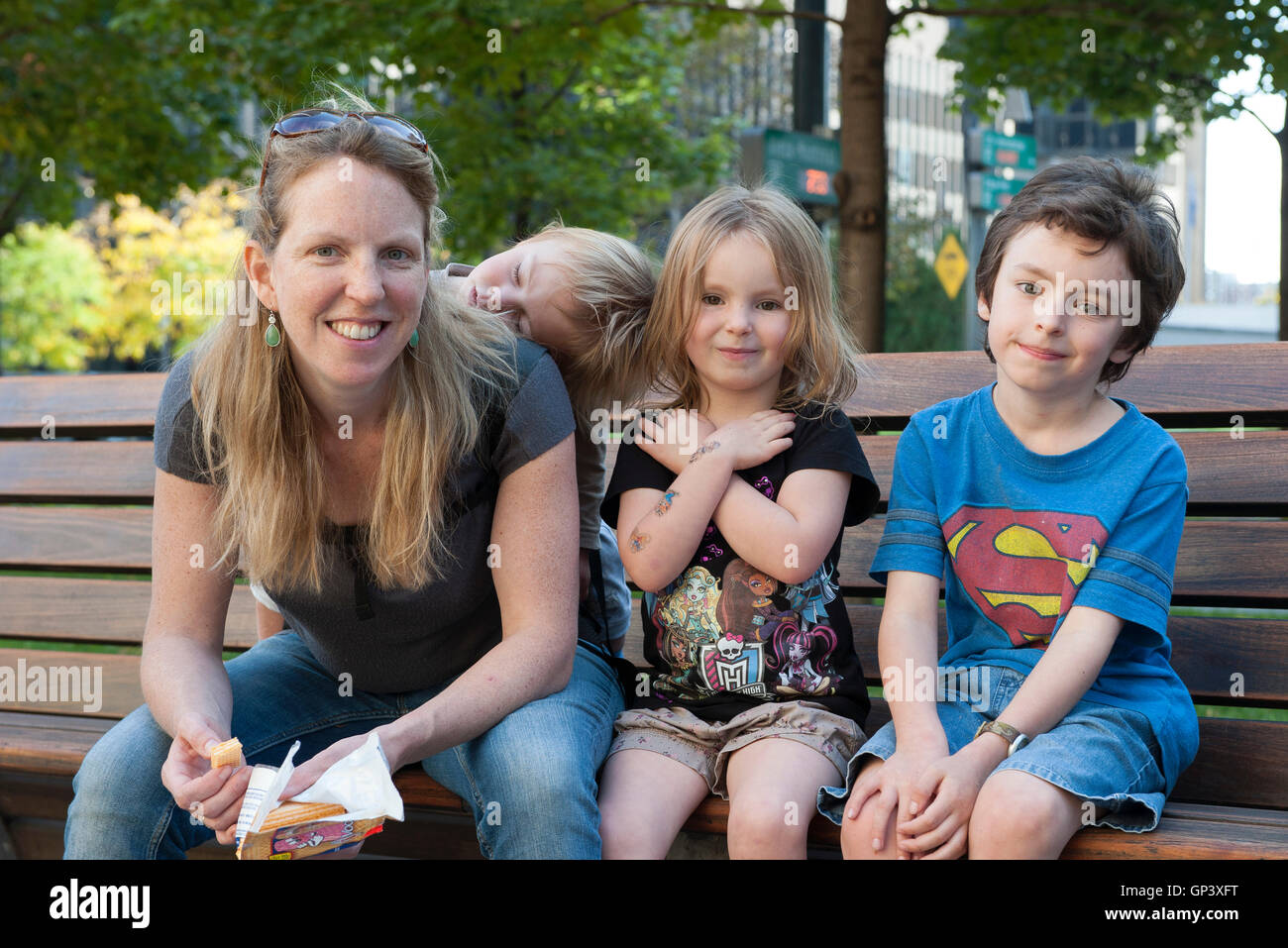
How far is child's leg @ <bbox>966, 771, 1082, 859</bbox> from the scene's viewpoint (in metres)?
1.99

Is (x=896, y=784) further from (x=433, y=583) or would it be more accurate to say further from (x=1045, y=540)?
(x=433, y=583)

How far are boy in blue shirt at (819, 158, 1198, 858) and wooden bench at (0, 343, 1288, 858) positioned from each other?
154mm

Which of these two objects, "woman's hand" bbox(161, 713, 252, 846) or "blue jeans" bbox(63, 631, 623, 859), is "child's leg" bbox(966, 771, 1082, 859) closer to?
"blue jeans" bbox(63, 631, 623, 859)

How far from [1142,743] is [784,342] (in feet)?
3.26

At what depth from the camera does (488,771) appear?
221 centimetres

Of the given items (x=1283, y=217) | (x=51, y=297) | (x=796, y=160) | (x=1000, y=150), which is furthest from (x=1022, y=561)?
(x=51, y=297)

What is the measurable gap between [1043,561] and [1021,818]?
0.57 metres

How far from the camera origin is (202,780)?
6.89 feet

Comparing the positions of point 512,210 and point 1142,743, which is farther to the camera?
point 512,210

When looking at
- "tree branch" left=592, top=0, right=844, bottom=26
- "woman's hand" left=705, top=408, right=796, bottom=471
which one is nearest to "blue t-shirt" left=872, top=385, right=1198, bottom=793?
"woman's hand" left=705, top=408, right=796, bottom=471

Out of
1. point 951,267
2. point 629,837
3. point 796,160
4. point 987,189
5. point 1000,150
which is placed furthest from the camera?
point 951,267
